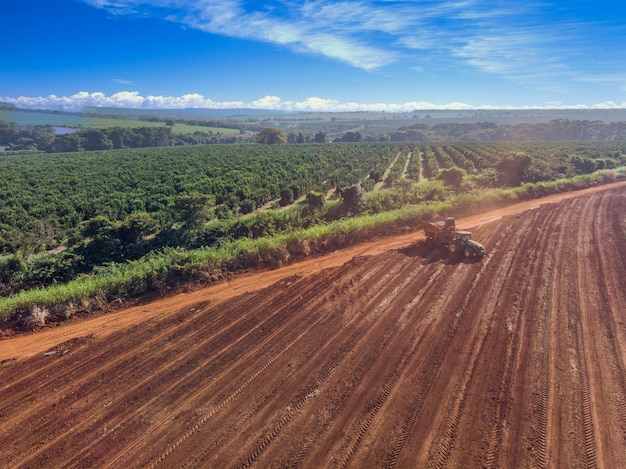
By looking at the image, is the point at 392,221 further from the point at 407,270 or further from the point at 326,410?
the point at 326,410

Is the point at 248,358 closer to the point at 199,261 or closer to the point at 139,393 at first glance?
the point at 139,393

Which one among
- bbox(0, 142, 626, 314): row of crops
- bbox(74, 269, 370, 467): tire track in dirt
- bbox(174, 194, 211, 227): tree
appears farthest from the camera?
bbox(174, 194, 211, 227): tree

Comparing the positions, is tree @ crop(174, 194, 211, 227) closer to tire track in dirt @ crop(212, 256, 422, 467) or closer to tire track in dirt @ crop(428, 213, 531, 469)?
tire track in dirt @ crop(212, 256, 422, 467)

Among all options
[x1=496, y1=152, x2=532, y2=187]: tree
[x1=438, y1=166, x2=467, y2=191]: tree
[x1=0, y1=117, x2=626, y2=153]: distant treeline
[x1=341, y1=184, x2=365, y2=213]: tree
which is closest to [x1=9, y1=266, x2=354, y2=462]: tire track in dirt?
[x1=341, y1=184, x2=365, y2=213]: tree

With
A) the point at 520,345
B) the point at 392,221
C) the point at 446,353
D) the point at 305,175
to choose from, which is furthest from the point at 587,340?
the point at 305,175

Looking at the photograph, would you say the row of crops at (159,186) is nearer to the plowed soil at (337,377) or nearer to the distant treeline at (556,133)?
the plowed soil at (337,377)

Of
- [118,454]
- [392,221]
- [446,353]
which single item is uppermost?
[392,221]

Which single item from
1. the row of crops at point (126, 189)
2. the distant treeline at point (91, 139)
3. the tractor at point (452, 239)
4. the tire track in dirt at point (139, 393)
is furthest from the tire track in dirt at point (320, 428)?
the distant treeline at point (91, 139)

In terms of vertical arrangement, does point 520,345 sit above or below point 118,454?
above
